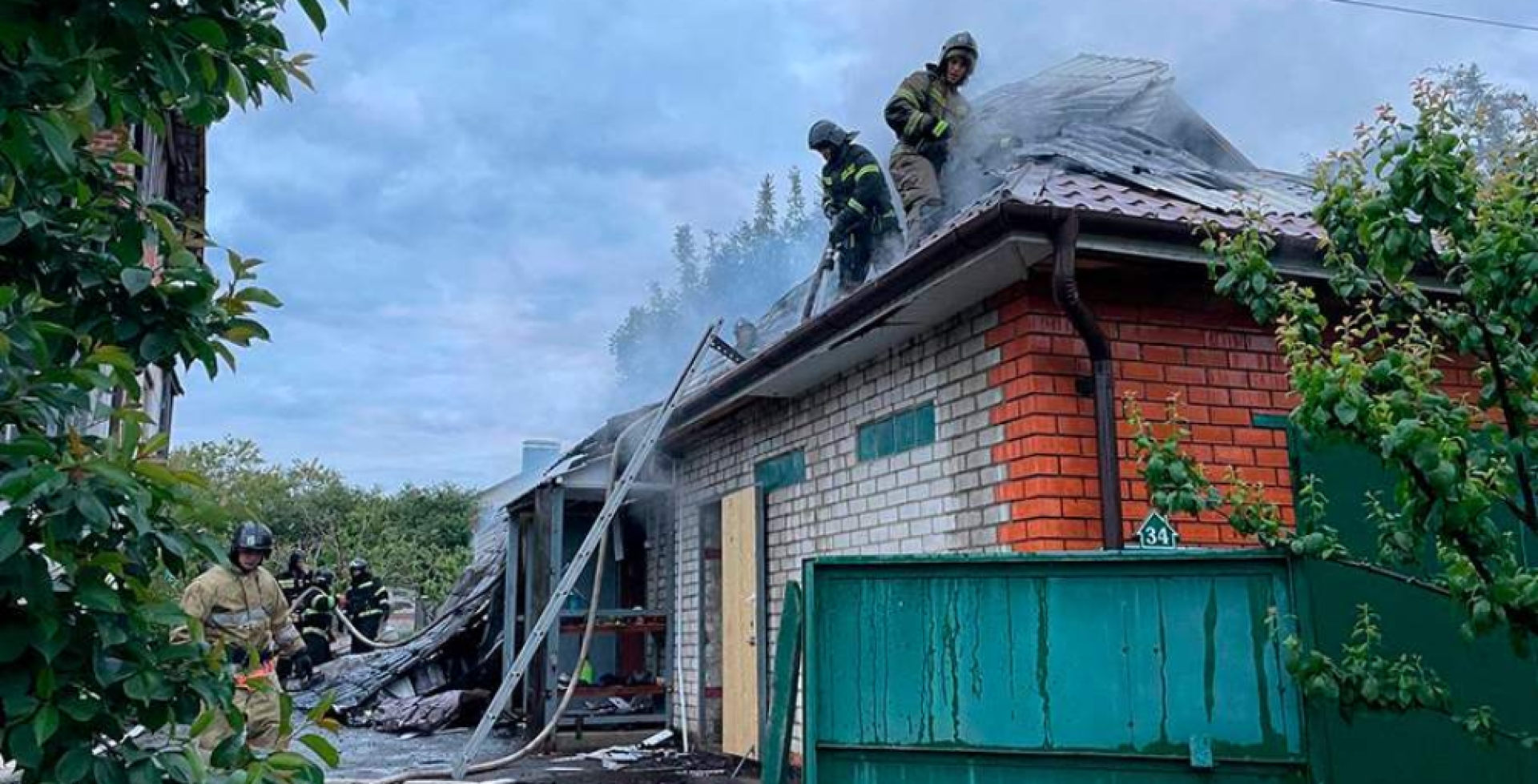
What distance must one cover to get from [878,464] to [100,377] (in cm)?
486

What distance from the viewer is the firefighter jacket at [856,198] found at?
7238mm

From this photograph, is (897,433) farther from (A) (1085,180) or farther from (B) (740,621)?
(B) (740,621)

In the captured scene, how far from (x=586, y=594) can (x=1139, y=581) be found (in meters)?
9.06

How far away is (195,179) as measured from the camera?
12.0 meters

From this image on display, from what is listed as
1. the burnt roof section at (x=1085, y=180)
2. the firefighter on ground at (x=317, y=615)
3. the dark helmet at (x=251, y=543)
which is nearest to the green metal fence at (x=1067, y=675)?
the burnt roof section at (x=1085, y=180)

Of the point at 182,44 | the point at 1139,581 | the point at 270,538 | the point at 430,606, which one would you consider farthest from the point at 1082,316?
the point at 430,606

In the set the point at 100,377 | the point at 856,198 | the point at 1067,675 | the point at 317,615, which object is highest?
the point at 856,198

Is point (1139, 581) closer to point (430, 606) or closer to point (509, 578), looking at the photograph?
point (509, 578)

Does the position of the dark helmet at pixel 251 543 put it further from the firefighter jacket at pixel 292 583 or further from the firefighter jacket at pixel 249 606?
the firefighter jacket at pixel 292 583

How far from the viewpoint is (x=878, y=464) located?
622 cm

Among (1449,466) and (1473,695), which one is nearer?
(1449,466)

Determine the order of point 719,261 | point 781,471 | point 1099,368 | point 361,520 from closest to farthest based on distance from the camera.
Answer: point 1099,368
point 781,471
point 361,520
point 719,261

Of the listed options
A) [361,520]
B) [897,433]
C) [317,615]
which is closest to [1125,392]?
[897,433]

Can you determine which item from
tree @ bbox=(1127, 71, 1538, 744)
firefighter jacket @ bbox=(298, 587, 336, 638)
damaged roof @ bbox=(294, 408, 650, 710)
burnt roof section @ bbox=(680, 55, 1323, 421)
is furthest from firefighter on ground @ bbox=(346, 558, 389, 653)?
tree @ bbox=(1127, 71, 1538, 744)
